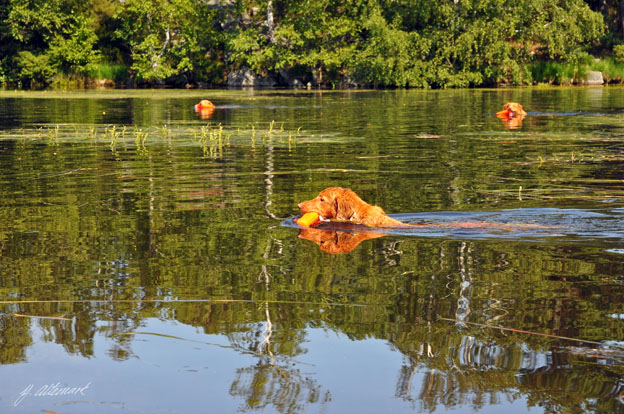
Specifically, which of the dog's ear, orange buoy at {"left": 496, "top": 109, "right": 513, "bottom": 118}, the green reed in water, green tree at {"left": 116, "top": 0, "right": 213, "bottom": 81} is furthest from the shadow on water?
green tree at {"left": 116, "top": 0, "right": 213, "bottom": 81}

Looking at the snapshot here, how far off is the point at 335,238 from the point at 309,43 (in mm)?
49483

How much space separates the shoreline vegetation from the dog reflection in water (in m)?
40.3

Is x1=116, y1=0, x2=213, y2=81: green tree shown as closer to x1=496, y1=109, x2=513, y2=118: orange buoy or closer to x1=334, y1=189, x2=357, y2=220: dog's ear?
x1=496, y1=109, x2=513, y2=118: orange buoy

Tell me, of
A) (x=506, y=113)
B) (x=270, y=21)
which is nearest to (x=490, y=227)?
(x=506, y=113)

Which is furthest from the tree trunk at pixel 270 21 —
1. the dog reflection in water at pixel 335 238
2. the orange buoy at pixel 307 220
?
the dog reflection in water at pixel 335 238

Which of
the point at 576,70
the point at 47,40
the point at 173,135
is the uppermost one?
the point at 47,40

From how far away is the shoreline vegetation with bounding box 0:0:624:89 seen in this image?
49.6m

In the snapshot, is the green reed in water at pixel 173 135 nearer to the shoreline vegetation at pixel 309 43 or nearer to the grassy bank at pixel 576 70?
the shoreline vegetation at pixel 309 43

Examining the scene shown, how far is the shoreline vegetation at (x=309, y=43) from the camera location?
163 feet

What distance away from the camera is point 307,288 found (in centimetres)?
692

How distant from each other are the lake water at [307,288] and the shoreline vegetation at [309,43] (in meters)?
34.3

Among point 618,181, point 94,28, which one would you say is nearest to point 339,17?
point 94,28

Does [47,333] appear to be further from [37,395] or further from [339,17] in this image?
[339,17]

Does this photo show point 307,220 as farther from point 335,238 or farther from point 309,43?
point 309,43
